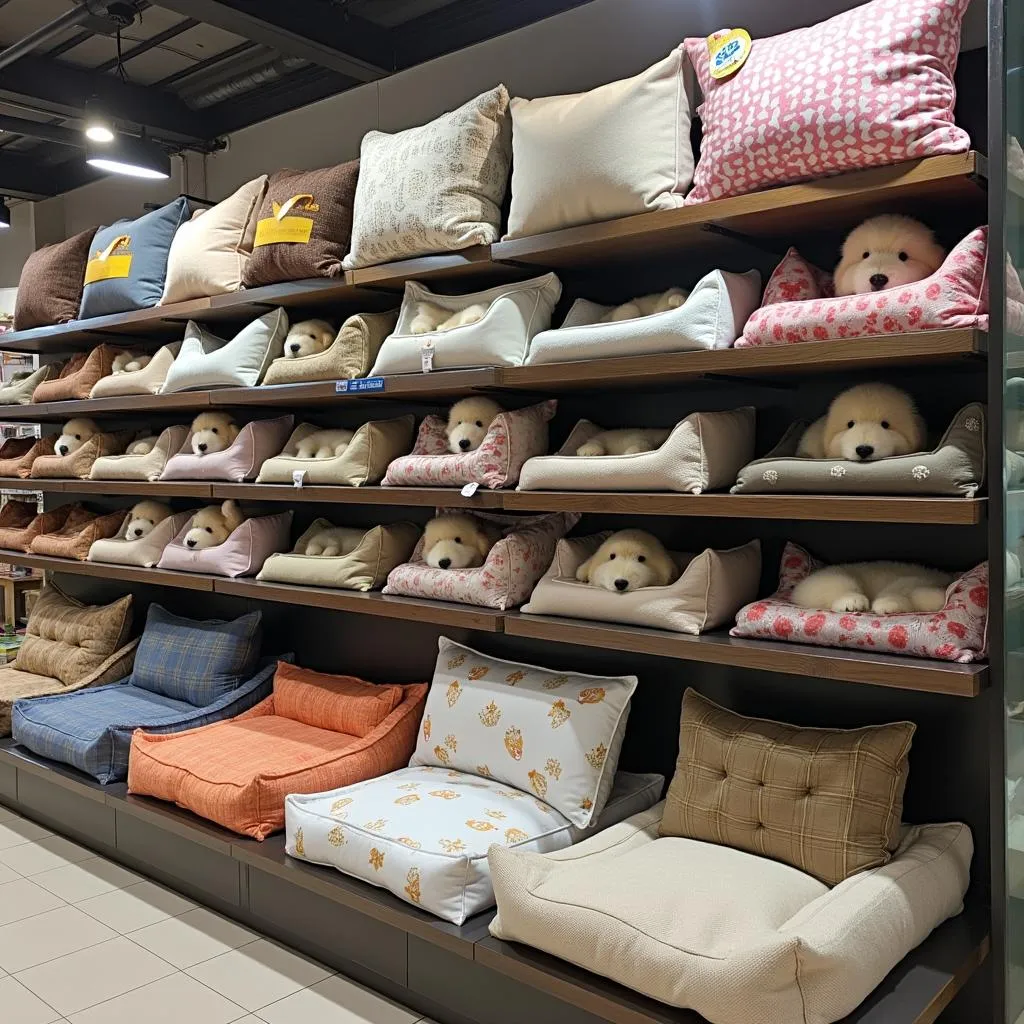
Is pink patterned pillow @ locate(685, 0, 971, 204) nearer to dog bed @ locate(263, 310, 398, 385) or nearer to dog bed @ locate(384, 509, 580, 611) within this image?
dog bed @ locate(384, 509, 580, 611)

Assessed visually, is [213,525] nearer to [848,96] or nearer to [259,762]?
Result: [259,762]

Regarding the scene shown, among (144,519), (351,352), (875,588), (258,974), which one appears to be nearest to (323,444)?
(351,352)

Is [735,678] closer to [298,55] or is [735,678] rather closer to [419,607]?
[419,607]

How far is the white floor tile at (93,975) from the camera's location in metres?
2.73

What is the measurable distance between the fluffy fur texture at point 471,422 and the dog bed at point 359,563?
48cm

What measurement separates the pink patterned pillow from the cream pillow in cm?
20

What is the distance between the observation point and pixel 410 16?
3631 mm

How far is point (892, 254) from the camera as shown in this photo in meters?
2.32

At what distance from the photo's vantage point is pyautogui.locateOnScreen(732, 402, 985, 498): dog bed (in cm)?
214

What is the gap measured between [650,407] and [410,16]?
1768 mm

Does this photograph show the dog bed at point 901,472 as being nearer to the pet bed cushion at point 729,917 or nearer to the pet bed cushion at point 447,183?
the pet bed cushion at point 729,917

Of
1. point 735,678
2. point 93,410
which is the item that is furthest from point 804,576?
point 93,410

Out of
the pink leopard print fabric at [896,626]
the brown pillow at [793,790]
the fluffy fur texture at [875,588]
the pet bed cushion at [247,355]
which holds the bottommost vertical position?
the brown pillow at [793,790]

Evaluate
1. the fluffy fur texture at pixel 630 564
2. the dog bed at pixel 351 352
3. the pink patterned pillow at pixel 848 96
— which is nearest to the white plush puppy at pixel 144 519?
the dog bed at pixel 351 352
